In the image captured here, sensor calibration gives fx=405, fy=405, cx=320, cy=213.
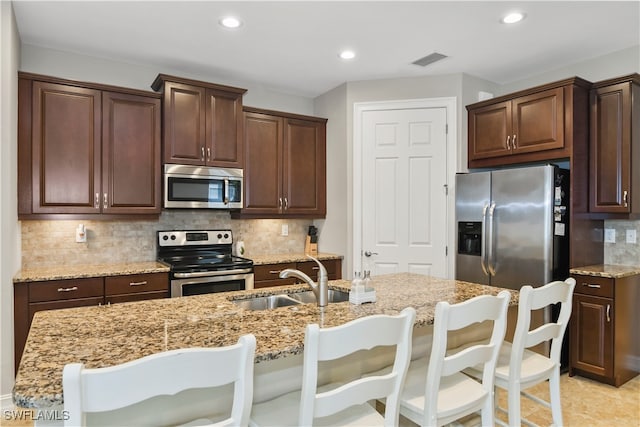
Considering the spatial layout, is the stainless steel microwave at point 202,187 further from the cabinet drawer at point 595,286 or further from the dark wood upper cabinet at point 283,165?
the cabinet drawer at point 595,286

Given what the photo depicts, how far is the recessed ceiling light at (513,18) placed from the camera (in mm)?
2793

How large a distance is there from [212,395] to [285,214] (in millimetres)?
2907

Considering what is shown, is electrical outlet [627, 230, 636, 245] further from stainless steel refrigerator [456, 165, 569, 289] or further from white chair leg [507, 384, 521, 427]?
Answer: white chair leg [507, 384, 521, 427]

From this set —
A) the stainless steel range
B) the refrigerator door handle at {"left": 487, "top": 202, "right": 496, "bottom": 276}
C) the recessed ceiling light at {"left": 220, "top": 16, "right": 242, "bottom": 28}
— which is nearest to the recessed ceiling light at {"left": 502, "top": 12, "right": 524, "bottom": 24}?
the refrigerator door handle at {"left": 487, "top": 202, "right": 496, "bottom": 276}

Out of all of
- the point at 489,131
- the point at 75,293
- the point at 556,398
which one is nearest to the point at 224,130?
the point at 75,293

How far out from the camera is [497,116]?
3.77 m

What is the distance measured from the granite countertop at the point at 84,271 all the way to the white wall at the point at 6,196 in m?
0.15

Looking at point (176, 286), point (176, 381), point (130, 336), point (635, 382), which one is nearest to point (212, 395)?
point (130, 336)

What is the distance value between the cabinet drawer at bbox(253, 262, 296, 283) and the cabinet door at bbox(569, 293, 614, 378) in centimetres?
245

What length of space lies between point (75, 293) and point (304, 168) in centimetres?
Result: 242

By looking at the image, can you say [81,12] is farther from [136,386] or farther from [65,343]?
[136,386]

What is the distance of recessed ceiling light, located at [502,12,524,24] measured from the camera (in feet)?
9.16

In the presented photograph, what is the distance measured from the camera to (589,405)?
2.74 meters

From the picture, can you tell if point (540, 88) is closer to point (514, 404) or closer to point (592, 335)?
point (592, 335)
